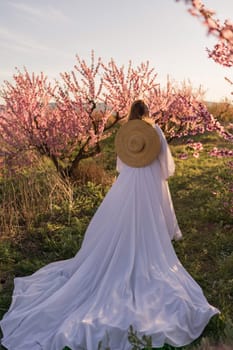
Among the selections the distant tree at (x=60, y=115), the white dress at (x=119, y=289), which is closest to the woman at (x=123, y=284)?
the white dress at (x=119, y=289)

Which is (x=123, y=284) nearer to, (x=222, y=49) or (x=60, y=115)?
(x=222, y=49)

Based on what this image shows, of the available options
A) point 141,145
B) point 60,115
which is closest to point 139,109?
point 141,145

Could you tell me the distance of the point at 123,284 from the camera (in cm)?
452

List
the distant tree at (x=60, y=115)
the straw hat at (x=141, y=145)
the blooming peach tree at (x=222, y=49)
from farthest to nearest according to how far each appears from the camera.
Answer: the distant tree at (x=60, y=115)
the straw hat at (x=141, y=145)
the blooming peach tree at (x=222, y=49)

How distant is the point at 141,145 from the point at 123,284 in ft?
5.16

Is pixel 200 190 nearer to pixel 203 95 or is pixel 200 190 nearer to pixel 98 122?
pixel 98 122

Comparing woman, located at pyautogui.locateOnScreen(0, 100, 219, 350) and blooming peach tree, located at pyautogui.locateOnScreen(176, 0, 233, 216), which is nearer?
blooming peach tree, located at pyautogui.locateOnScreen(176, 0, 233, 216)

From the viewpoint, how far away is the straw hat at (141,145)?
17.0 ft

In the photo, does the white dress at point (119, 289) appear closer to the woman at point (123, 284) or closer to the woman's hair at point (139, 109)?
the woman at point (123, 284)

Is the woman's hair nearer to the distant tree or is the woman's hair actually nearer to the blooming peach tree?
the blooming peach tree

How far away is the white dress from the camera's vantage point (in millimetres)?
3979

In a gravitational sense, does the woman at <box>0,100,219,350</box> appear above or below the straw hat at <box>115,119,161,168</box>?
below

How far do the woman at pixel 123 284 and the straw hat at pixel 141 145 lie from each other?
11mm

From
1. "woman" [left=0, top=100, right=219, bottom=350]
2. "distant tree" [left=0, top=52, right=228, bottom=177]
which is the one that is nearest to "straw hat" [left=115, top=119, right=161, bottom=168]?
"woman" [left=0, top=100, right=219, bottom=350]
